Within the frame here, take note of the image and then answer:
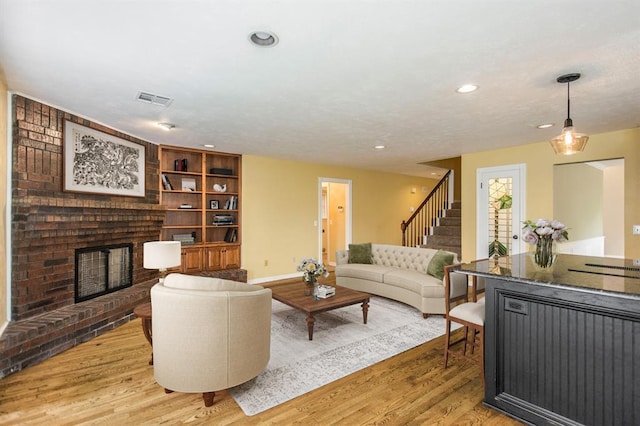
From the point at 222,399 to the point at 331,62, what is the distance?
2650mm

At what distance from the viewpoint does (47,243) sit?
133 inches

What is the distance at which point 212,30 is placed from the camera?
1.95m

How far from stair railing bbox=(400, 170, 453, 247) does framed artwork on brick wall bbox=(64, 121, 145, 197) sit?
589 centimetres

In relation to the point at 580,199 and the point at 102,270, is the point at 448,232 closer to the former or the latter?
the point at 580,199

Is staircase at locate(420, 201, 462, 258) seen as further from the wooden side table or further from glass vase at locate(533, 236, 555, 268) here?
the wooden side table

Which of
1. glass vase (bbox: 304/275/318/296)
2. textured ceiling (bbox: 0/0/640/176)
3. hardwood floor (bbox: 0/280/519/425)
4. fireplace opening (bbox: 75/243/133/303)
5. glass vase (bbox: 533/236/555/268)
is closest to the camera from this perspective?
textured ceiling (bbox: 0/0/640/176)

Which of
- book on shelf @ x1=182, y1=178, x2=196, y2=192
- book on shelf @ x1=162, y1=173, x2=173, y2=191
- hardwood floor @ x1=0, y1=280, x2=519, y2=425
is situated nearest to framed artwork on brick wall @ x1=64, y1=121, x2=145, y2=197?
book on shelf @ x1=162, y1=173, x2=173, y2=191

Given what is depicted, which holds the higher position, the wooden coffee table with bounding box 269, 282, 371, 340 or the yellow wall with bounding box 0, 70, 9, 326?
the yellow wall with bounding box 0, 70, 9, 326

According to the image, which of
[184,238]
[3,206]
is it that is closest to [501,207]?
[184,238]

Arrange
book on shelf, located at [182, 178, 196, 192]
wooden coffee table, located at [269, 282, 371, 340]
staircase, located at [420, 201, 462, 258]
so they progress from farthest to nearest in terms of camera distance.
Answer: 1. staircase, located at [420, 201, 462, 258]
2. book on shelf, located at [182, 178, 196, 192]
3. wooden coffee table, located at [269, 282, 371, 340]

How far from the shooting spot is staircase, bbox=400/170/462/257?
6.89m

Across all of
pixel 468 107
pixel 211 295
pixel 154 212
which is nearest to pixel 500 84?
pixel 468 107

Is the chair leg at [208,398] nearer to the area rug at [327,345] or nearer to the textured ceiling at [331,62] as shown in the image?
Result: the area rug at [327,345]

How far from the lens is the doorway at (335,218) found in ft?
26.2
